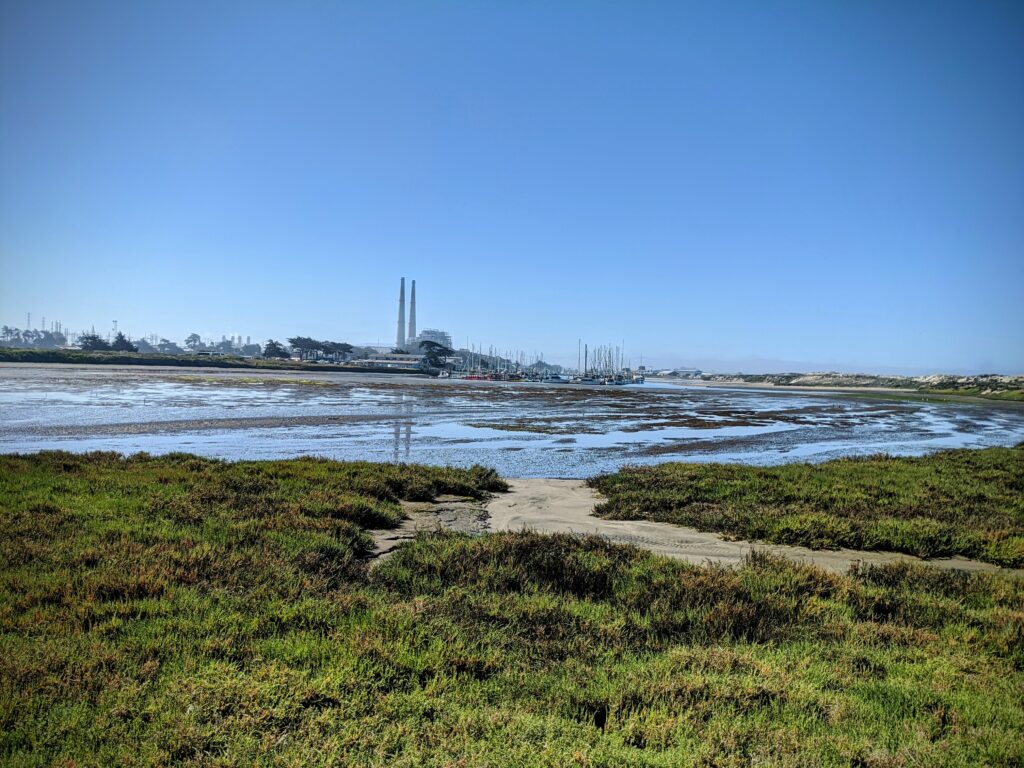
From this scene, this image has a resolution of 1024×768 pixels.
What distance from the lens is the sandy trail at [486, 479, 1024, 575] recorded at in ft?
34.6

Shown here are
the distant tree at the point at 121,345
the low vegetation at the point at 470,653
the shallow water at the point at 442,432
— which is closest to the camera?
the low vegetation at the point at 470,653

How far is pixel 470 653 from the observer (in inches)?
228

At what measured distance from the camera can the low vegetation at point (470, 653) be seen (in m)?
4.34

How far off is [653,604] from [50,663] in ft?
19.8

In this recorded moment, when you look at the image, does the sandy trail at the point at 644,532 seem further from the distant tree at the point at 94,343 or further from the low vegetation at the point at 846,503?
the distant tree at the point at 94,343

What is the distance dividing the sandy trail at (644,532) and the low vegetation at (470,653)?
1611 millimetres

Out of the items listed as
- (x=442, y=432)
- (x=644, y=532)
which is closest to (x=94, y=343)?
(x=442, y=432)

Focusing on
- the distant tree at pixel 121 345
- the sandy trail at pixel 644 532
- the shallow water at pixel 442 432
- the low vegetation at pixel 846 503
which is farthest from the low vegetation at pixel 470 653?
the distant tree at pixel 121 345

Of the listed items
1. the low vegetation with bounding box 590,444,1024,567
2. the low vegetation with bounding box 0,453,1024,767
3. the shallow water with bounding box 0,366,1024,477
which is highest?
the low vegetation with bounding box 0,453,1024,767

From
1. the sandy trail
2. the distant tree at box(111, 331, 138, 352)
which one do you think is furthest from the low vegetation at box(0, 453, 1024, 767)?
the distant tree at box(111, 331, 138, 352)

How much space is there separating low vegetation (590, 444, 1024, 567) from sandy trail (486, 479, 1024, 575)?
368 mm

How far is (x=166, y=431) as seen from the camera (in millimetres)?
28047

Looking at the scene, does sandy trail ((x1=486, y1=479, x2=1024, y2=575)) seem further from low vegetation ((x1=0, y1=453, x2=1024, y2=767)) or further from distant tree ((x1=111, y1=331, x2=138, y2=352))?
distant tree ((x1=111, y1=331, x2=138, y2=352))

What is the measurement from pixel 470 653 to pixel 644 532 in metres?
7.30
